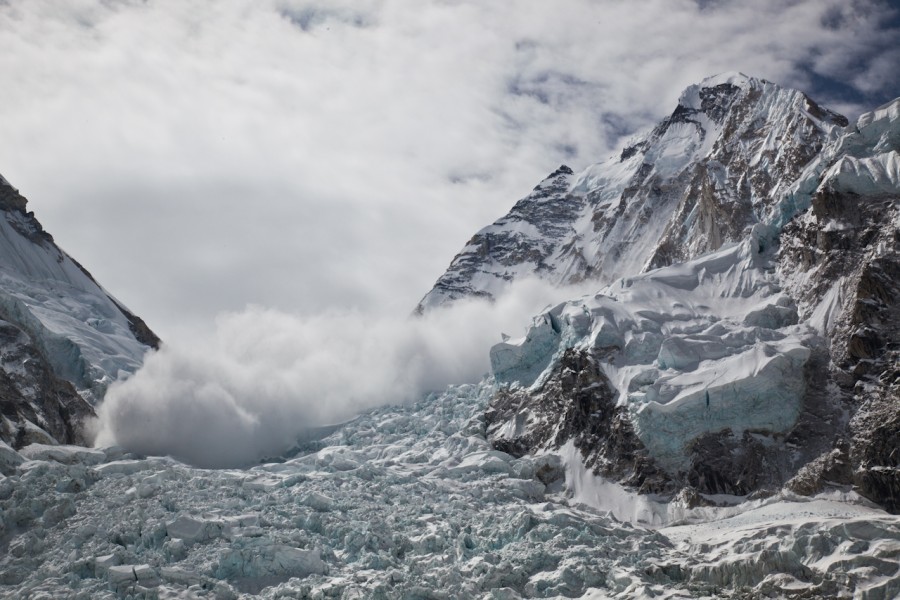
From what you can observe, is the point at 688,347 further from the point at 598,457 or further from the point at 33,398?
the point at 33,398

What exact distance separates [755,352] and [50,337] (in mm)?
95616

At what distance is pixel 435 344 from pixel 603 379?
6487 cm

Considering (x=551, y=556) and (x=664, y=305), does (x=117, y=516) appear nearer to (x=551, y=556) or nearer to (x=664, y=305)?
(x=551, y=556)

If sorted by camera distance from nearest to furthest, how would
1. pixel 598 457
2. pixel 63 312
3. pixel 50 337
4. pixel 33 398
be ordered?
1. pixel 598 457
2. pixel 33 398
3. pixel 50 337
4. pixel 63 312

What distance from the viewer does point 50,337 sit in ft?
421

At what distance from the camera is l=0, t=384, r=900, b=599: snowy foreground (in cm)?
7238

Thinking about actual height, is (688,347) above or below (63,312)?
below

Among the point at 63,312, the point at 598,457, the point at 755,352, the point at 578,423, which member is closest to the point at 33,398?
the point at 63,312

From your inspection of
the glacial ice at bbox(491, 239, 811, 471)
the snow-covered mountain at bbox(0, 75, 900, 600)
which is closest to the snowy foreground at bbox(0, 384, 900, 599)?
the snow-covered mountain at bbox(0, 75, 900, 600)

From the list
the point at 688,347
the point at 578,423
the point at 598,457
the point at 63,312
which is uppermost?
the point at 63,312

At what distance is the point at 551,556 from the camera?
258 feet

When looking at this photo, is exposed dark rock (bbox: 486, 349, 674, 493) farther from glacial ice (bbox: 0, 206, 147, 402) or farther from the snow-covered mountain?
glacial ice (bbox: 0, 206, 147, 402)

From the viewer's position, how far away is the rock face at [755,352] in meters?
96.2

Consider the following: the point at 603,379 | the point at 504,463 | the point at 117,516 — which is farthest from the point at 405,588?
the point at 603,379
